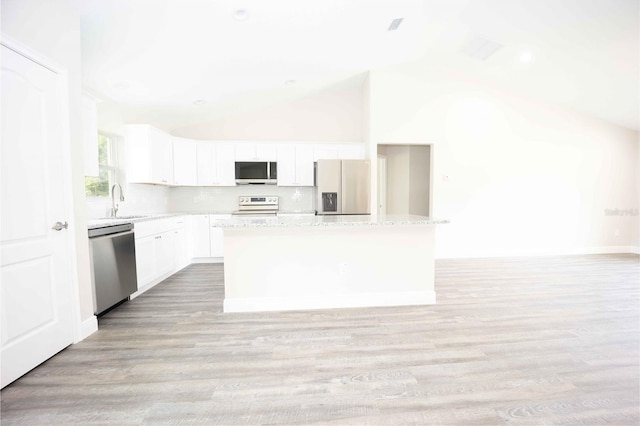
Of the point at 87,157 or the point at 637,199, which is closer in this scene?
the point at 87,157

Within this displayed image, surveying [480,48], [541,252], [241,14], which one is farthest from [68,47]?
[541,252]

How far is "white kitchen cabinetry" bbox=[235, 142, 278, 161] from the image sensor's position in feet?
16.5

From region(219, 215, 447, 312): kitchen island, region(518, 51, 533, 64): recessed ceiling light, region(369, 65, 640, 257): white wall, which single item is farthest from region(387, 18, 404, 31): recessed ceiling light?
region(219, 215, 447, 312): kitchen island

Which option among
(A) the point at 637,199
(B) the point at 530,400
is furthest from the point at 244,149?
(A) the point at 637,199

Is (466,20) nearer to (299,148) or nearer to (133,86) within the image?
(299,148)

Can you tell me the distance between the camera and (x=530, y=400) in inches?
61.4

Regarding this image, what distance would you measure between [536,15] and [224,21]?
3535mm

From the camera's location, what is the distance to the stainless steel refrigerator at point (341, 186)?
476 cm

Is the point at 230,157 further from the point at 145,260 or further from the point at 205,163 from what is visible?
Result: the point at 145,260

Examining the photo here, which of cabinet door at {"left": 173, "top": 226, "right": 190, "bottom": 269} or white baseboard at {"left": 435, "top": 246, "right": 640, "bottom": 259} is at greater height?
cabinet door at {"left": 173, "top": 226, "right": 190, "bottom": 269}

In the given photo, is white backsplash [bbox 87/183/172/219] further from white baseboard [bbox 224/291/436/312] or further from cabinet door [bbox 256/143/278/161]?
white baseboard [bbox 224/291/436/312]

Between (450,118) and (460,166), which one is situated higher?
(450,118)

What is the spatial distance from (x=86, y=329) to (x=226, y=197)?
3288 millimetres

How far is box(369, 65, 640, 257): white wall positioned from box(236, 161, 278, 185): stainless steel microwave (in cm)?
192
